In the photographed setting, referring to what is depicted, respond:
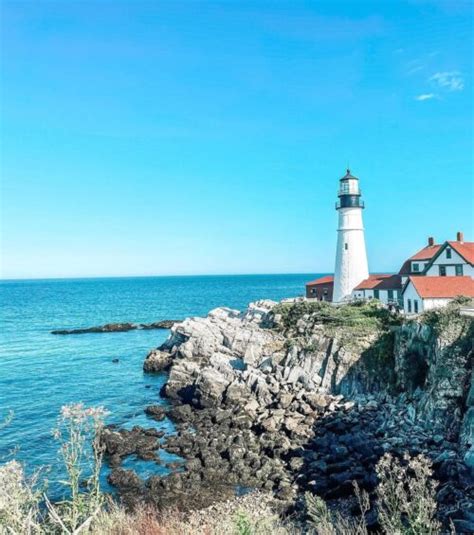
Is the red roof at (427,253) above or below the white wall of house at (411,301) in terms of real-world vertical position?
above

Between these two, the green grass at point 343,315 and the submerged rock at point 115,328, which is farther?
the submerged rock at point 115,328

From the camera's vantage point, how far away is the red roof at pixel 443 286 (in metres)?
28.6

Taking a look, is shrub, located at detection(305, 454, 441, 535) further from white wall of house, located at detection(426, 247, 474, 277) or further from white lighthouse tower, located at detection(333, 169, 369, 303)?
white lighthouse tower, located at detection(333, 169, 369, 303)

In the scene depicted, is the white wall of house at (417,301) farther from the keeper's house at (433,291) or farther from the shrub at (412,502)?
the shrub at (412,502)

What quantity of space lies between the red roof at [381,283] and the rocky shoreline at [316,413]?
6572mm

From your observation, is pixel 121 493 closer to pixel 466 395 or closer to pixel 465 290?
pixel 466 395

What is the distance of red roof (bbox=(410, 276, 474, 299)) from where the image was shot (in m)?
28.6

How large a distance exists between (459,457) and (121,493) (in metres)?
11.5

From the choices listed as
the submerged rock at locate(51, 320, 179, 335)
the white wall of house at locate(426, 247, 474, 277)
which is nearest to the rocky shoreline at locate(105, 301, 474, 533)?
the white wall of house at locate(426, 247, 474, 277)

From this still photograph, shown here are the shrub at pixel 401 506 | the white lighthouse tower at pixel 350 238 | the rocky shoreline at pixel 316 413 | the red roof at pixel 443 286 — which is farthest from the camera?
the white lighthouse tower at pixel 350 238

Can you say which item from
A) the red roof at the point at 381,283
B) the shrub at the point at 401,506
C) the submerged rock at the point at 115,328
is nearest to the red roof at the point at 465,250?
the red roof at the point at 381,283

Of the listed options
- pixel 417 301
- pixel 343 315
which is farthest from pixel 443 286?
pixel 343 315

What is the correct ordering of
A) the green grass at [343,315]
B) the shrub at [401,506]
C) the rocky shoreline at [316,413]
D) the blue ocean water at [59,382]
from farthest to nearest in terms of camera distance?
the green grass at [343,315] < the blue ocean water at [59,382] < the rocky shoreline at [316,413] < the shrub at [401,506]

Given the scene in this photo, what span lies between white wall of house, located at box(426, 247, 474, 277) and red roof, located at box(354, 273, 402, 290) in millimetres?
2549
